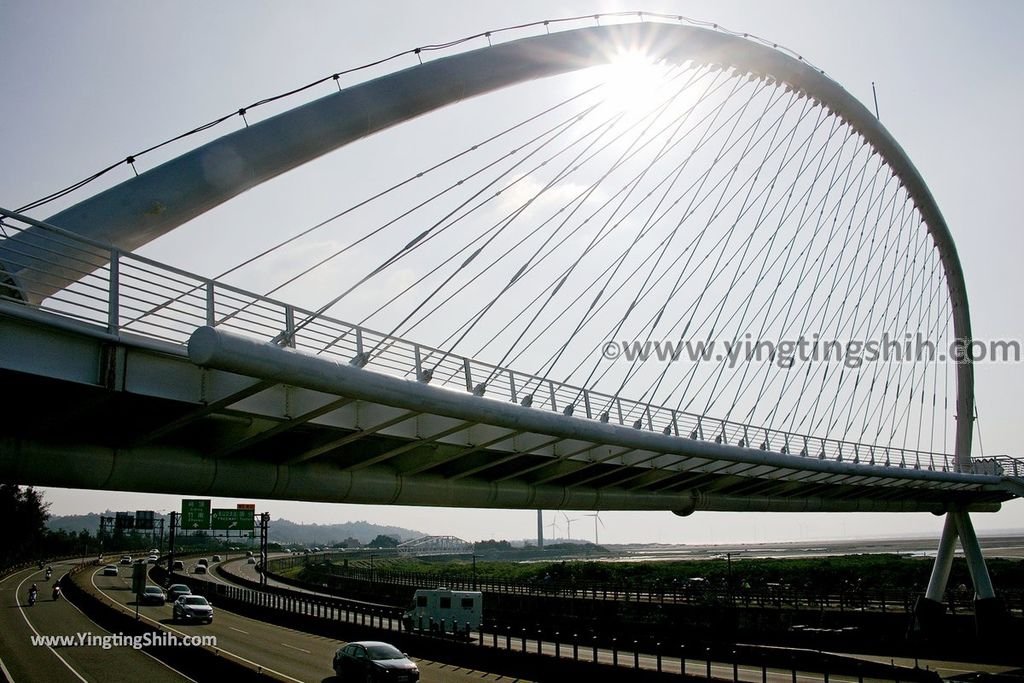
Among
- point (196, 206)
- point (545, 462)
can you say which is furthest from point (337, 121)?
point (545, 462)

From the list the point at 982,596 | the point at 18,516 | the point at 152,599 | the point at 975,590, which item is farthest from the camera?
the point at 18,516

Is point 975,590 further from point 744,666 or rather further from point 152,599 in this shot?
point 152,599

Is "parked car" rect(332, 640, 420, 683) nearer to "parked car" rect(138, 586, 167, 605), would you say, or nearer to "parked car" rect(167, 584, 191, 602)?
"parked car" rect(167, 584, 191, 602)

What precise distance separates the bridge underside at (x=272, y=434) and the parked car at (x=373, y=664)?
5047 millimetres

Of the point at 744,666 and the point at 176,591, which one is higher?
the point at 176,591

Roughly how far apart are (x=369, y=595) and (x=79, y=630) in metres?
25.5

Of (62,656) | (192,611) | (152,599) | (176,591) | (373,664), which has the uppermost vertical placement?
(373,664)

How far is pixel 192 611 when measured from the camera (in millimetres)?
41500

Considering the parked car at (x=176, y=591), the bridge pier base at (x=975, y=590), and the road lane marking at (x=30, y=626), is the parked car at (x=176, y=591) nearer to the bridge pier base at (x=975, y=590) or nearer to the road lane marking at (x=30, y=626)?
the road lane marking at (x=30, y=626)

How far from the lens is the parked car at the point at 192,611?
136 feet

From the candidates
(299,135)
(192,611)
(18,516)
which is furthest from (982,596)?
(18,516)

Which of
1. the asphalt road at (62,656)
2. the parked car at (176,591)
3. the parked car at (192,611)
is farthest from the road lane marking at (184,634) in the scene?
the parked car at (176,591)

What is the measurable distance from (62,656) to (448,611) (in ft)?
50.6

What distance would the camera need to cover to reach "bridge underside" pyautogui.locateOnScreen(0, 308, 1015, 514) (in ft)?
35.8
